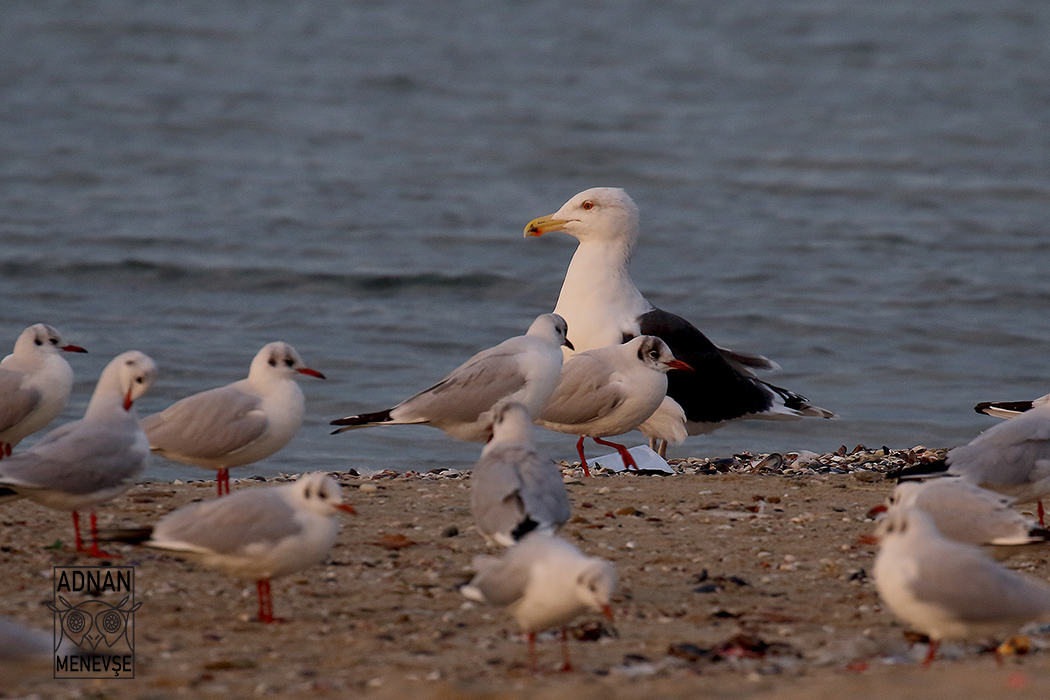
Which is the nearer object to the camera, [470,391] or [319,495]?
[319,495]

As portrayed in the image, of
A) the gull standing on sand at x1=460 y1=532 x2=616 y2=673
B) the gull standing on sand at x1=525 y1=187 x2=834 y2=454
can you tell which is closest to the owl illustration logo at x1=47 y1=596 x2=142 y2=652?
the gull standing on sand at x1=460 y1=532 x2=616 y2=673

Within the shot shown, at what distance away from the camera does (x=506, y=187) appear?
20.1 metres

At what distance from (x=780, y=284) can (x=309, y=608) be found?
11.3 meters

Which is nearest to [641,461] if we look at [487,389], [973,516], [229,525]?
[487,389]

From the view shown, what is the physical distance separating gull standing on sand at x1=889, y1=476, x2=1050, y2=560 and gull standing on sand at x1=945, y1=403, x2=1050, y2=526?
541 millimetres

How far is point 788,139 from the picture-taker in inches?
914

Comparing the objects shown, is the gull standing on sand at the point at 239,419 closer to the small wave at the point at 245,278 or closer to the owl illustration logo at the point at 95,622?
the owl illustration logo at the point at 95,622

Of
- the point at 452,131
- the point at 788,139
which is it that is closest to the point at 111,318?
the point at 452,131

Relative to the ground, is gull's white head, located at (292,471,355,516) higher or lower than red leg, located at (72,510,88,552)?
higher

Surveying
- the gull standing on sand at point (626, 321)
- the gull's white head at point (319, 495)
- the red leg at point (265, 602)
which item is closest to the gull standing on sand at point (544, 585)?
the gull's white head at point (319, 495)

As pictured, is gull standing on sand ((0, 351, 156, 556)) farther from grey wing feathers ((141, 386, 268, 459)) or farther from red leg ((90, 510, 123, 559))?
grey wing feathers ((141, 386, 268, 459))

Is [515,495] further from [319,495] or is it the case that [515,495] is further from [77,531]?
[77,531]

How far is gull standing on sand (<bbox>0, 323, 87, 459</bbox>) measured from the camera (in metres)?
6.48

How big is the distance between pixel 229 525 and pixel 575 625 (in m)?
1.34
